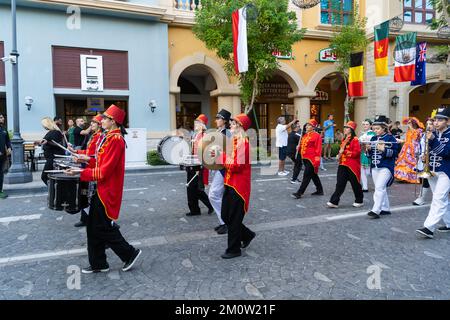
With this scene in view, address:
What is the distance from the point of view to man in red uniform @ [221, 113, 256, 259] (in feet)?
14.5

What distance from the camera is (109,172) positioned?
380 cm

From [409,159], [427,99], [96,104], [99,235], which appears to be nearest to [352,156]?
[409,159]

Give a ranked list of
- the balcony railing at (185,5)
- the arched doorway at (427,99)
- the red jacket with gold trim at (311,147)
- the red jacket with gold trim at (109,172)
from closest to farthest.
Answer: the red jacket with gold trim at (109,172)
the red jacket with gold trim at (311,147)
the balcony railing at (185,5)
the arched doorway at (427,99)

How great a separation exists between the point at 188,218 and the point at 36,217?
9.35 ft

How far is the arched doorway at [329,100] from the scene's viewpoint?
2225cm

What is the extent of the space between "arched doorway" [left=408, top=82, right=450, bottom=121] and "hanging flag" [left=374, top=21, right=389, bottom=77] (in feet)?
31.1

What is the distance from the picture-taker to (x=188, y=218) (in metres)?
6.52

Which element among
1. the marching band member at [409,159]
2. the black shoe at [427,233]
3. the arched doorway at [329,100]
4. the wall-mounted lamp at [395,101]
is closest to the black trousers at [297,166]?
the marching band member at [409,159]

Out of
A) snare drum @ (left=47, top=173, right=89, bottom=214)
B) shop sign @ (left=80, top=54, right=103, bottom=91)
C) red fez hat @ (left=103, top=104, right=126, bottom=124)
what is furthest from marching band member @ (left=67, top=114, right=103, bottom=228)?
shop sign @ (left=80, top=54, right=103, bottom=91)

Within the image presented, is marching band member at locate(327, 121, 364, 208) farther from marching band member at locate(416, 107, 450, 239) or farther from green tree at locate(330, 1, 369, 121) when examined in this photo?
green tree at locate(330, 1, 369, 121)

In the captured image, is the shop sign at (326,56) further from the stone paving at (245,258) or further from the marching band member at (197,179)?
the marching band member at (197,179)

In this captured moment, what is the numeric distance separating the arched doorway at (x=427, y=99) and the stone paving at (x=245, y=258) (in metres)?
18.8

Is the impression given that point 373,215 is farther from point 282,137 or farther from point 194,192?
point 282,137
